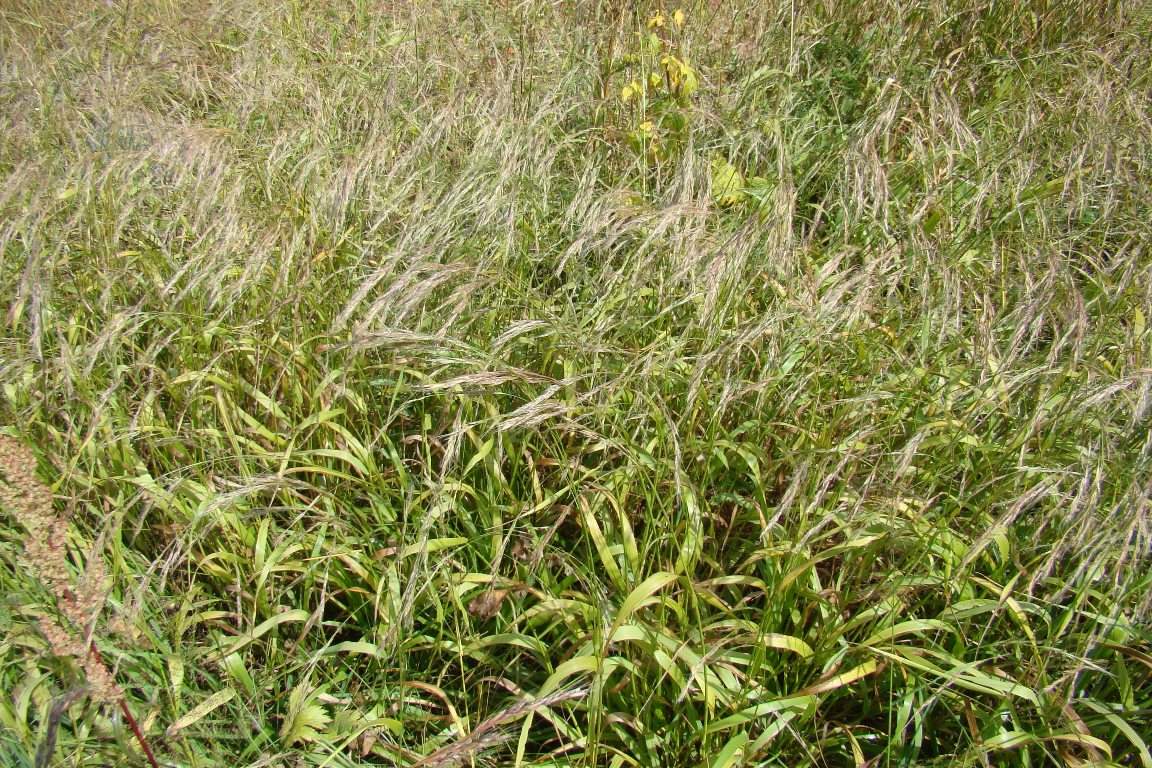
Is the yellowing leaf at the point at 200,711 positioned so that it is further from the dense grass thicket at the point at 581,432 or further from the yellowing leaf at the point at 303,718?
the yellowing leaf at the point at 303,718

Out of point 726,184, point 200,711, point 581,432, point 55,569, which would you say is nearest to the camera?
point 55,569

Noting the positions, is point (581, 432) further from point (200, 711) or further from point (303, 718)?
point (200, 711)

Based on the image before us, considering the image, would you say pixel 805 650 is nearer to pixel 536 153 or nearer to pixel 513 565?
pixel 513 565

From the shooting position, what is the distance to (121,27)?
3.62m

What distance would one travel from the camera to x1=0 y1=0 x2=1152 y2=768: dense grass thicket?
1434mm

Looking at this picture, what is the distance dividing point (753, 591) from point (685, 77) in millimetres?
1783

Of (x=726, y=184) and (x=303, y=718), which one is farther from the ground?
(x=726, y=184)

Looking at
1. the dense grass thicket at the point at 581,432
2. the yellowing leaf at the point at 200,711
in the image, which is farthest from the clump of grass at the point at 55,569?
the yellowing leaf at the point at 200,711

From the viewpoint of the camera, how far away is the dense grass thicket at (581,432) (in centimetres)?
143

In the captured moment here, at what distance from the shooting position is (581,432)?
179 cm

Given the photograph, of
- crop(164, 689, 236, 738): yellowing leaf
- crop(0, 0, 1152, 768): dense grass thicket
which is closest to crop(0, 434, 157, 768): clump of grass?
crop(0, 0, 1152, 768): dense grass thicket

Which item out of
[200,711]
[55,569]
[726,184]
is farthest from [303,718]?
[726,184]

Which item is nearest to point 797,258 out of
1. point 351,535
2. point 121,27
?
point 351,535

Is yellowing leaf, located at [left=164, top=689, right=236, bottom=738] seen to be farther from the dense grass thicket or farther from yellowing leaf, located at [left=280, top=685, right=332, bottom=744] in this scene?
yellowing leaf, located at [left=280, top=685, right=332, bottom=744]
